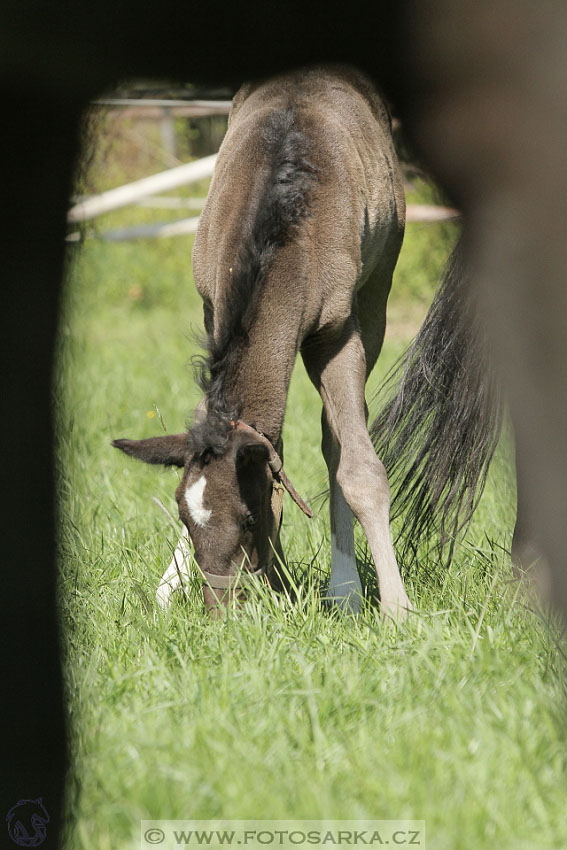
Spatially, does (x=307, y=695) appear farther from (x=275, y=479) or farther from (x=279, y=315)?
(x=279, y=315)


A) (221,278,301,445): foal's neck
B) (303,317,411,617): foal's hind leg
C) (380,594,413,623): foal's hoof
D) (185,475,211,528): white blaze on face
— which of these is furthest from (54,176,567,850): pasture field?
(221,278,301,445): foal's neck

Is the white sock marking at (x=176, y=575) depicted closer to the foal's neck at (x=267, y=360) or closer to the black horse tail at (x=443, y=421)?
the foal's neck at (x=267, y=360)

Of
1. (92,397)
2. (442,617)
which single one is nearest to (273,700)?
(442,617)

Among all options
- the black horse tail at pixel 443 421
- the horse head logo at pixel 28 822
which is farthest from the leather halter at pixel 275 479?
the horse head logo at pixel 28 822

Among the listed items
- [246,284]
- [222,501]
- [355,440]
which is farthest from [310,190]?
[222,501]

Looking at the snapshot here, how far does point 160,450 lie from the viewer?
3.17 m

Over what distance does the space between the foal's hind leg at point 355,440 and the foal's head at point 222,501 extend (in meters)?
0.34

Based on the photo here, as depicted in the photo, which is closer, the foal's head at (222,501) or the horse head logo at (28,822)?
the horse head logo at (28,822)

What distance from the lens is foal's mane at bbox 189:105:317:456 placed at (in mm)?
3064

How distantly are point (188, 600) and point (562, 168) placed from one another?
2688mm

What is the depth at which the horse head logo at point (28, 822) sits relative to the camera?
4.03 feet

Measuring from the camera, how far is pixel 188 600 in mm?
3221

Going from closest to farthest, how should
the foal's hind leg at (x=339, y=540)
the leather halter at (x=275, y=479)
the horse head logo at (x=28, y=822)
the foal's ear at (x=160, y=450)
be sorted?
the horse head logo at (x=28, y=822) < the leather halter at (x=275, y=479) < the foal's ear at (x=160, y=450) < the foal's hind leg at (x=339, y=540)

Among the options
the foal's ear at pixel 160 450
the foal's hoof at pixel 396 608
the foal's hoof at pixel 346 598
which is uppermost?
the foal's ear at pixel 160 450
